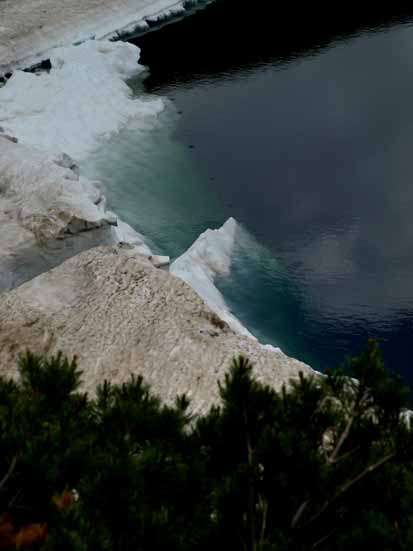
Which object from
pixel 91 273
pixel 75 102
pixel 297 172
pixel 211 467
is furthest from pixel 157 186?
pixel 211 467

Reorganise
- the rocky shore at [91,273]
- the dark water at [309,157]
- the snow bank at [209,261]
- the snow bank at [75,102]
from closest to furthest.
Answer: the rocky shore at [91,273] < the snow bank at [209,261] < the dark water at [309,157] < the snow bank at [75,102]

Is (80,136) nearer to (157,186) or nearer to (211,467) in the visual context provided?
(157,186)

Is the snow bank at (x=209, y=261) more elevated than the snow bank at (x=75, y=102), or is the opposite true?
the snow bank at (x=75, y=102)

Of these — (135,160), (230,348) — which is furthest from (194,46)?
(230,348)

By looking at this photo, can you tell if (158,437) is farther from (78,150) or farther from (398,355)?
(78,150)

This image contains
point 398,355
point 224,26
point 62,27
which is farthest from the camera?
point 224,26

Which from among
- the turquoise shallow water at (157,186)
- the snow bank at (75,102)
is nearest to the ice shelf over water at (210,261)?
the turquoise shallow water at (157,186)

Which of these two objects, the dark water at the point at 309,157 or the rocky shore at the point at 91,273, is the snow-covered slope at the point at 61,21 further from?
the rocky shore at the point at 91,273
